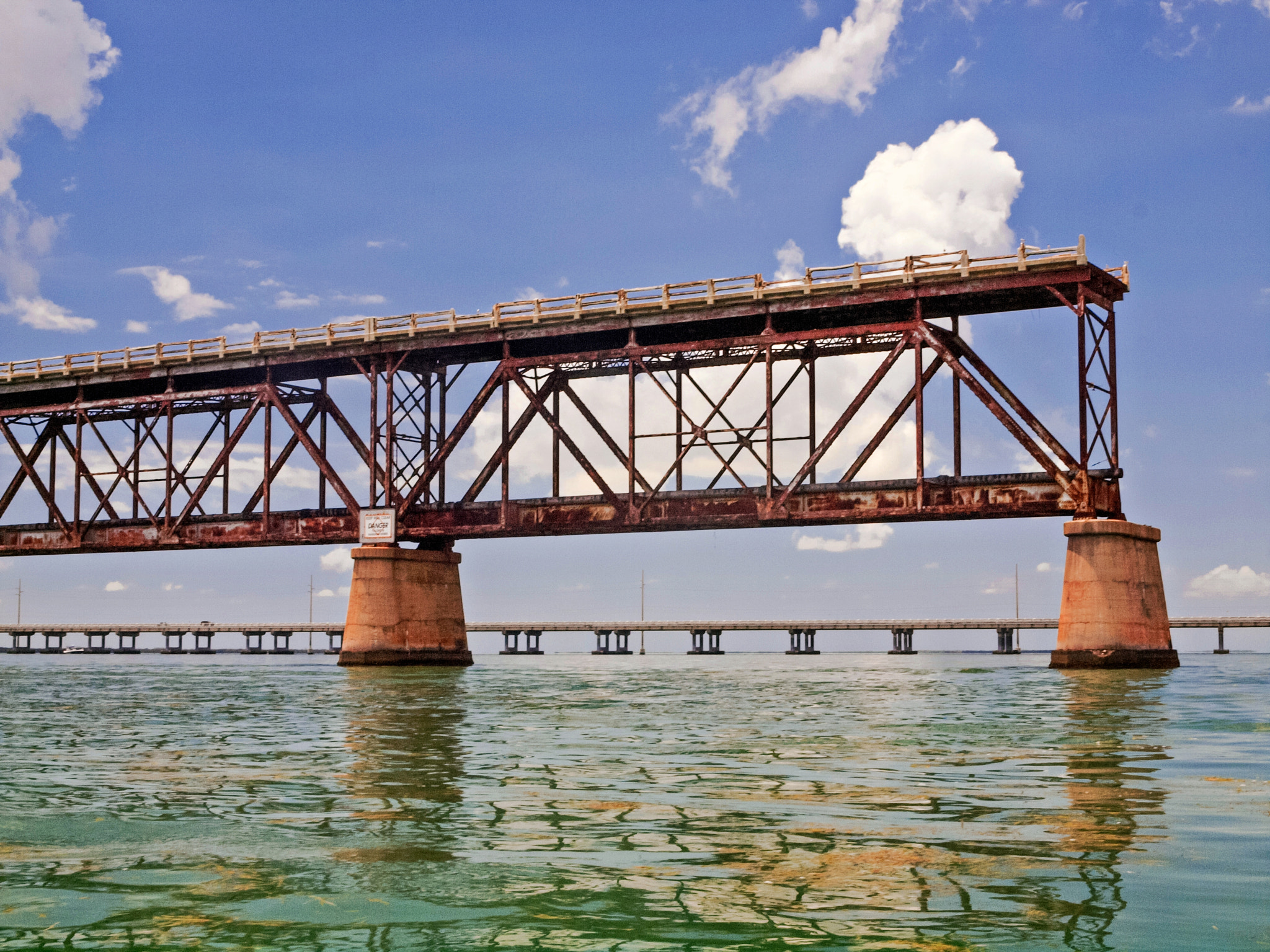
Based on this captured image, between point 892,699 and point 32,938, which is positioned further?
point 892,699

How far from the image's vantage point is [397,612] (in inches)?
2169

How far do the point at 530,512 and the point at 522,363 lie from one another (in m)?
6.66

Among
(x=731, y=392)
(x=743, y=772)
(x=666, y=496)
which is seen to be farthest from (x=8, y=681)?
(x=743, y=772)

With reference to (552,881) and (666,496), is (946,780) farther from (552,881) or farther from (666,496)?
(666,496)

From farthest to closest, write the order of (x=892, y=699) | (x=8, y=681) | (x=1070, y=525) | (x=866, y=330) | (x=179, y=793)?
(x=8, y=681) < (x=866, y=330) < (x=1070, y=525) < (x=892, y=699) < (x=179, y=793)

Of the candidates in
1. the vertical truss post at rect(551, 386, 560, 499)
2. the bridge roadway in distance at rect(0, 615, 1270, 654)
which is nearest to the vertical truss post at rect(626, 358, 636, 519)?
the vertical truss post at rect(551, 386, 560, 499)

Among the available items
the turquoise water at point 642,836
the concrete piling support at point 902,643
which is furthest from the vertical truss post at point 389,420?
the concrete piling support at point 902,643

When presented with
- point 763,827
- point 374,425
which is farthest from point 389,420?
point 763,827

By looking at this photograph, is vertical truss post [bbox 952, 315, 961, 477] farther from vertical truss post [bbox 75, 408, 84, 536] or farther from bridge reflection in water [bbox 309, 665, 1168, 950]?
vertical truss post [bbox 75, 408, 84, 536]

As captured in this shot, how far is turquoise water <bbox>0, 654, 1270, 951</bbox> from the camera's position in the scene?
7.40 m

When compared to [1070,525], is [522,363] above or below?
above

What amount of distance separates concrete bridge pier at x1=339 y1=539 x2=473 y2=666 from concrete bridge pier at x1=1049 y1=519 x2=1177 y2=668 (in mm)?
27016

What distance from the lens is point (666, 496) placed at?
172ft

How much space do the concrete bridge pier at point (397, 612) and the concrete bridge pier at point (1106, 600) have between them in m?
27.0
